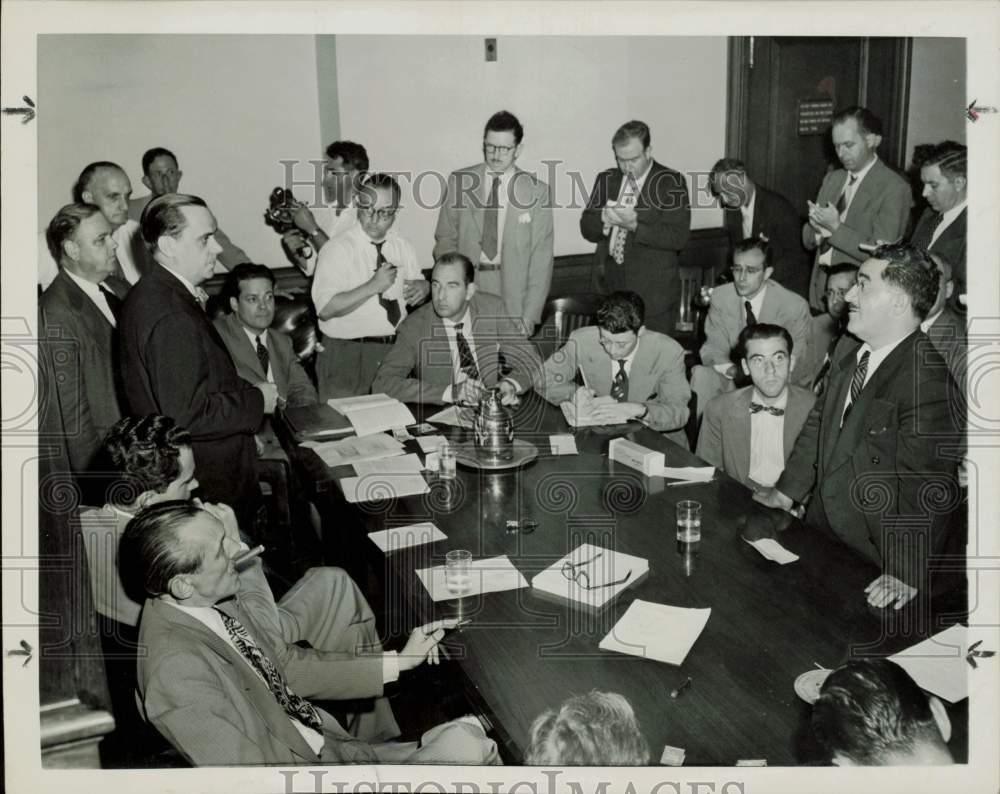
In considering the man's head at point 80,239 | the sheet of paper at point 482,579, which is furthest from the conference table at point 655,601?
the man's head at point 80,239

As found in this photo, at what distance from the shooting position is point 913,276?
2.52 m

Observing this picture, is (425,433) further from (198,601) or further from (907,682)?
(907,682)

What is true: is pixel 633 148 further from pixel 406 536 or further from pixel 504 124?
pixel 406 536

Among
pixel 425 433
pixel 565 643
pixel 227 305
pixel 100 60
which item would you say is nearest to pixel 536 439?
pixel 425 433

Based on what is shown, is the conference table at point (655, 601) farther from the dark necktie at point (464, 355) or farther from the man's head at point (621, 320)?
the dark necktie at point (464, 355)

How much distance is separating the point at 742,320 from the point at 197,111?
321 centimetres

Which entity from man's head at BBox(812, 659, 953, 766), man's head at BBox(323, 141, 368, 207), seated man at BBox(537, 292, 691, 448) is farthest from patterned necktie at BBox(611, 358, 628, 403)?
man's head at BBox(812, 659, 953, 766)

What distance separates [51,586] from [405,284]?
2.49 m

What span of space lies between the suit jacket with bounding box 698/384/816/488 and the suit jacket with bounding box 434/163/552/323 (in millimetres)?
1397

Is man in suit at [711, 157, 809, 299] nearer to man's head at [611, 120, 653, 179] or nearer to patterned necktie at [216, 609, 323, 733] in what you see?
man's head at [611, 120, 653, 179]

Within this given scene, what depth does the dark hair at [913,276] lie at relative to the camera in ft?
8.27

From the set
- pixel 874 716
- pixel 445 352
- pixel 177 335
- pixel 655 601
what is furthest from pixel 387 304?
pixel 874 716

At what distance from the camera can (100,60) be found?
15.3ft

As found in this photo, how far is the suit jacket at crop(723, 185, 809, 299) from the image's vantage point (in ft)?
17.2
